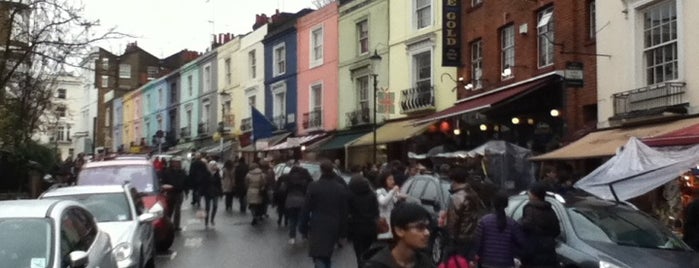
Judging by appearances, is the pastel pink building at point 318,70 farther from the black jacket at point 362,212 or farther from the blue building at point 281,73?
the black jacket at point 362,212

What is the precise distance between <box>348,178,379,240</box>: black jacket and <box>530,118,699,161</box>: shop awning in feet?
19.4

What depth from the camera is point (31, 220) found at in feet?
27.4

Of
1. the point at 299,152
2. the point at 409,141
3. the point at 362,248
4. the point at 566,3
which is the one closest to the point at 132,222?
the point at 362,248

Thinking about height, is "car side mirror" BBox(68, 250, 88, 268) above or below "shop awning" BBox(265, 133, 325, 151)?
below

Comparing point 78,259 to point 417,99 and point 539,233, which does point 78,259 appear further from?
point 417,99

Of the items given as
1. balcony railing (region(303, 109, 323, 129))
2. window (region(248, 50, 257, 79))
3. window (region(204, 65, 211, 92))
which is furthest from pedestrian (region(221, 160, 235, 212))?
window (region(204, 65, 211, 92))

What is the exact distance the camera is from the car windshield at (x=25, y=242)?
782 centimetres

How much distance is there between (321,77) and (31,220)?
29.8 metres

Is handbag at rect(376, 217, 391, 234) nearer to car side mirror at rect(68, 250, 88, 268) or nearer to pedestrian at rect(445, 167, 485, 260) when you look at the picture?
pedestrian at rect(445, 167, 485, 260)

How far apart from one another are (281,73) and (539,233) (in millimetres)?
34178

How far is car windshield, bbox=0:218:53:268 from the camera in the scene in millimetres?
7824

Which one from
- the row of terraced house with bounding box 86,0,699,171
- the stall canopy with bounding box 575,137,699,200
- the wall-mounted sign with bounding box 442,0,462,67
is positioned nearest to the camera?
the stall canopy with bounding box 575,137,699,200

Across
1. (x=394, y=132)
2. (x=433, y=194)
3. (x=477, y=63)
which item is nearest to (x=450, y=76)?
(x=477, y=63)

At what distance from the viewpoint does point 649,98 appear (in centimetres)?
1741
